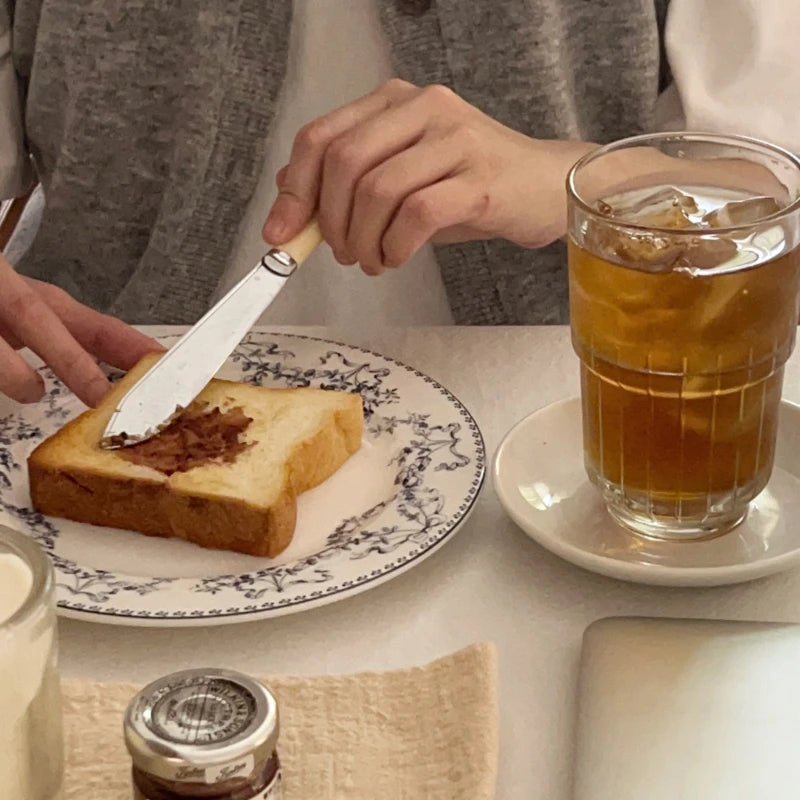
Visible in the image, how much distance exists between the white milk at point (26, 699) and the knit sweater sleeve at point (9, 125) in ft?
3.01

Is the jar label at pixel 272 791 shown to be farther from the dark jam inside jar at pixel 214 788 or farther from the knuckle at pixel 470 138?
the knuckle at pixel 470 138

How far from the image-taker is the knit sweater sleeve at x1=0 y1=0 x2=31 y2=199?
1.32m

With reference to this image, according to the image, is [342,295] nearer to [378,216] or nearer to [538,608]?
[378,216]

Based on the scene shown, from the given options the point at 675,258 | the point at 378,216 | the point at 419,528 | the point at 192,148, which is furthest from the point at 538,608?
the point at 192,148

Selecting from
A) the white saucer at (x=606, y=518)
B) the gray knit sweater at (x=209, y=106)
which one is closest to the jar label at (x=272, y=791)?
the white saucer at (x=606, y=518)

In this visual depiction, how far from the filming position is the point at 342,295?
1288mm

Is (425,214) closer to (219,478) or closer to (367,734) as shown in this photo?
(219,478)

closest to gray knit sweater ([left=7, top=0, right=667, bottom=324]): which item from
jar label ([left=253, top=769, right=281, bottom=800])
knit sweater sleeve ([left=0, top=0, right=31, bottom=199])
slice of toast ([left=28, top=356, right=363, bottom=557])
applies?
knit sweater sleeve ([left=0, top=0, right=31, bottom=199])

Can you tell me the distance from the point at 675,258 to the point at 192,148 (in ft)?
2.25

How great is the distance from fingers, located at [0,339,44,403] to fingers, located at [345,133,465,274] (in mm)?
244

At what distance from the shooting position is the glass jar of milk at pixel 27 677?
0.49 m

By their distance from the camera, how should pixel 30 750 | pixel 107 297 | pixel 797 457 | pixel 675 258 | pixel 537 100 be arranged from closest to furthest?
pixel 30 750 → pixel 675 258 → pixel 797 457 → pixel 537 100 → pixel 107 297

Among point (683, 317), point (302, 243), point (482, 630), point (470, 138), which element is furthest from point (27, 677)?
point (470, 138)

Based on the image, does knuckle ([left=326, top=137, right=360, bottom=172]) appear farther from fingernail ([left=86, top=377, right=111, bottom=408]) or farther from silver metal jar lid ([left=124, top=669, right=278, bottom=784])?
silver metal jar lid ([left=124, top=669, right=278, bottom=784])
